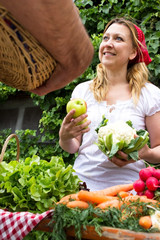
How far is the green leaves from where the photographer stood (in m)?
1.34

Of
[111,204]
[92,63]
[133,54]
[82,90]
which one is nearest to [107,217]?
[111,204]

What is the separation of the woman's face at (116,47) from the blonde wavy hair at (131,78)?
0.14 feet

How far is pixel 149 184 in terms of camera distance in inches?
51.1

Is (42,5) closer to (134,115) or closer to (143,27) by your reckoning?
(134,115)

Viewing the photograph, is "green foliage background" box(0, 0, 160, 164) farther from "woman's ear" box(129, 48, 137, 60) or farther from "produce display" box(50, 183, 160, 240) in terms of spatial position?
"produce display" box(50, 183, 160, 240)

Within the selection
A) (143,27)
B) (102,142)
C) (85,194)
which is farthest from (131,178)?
(143,27)

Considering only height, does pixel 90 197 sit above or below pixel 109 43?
below

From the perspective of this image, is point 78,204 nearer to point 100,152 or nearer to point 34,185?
point 34,185

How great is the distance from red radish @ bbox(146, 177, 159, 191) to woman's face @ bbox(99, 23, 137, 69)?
1003 mm

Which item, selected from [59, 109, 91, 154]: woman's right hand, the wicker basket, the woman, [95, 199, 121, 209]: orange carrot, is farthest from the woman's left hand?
the wicker basket

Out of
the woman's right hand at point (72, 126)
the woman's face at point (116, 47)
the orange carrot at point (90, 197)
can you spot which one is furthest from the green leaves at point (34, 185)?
the woman's face at point (116, 47)

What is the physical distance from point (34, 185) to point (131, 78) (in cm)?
116

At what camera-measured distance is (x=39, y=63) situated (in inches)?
28.0

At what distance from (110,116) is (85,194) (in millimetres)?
838
